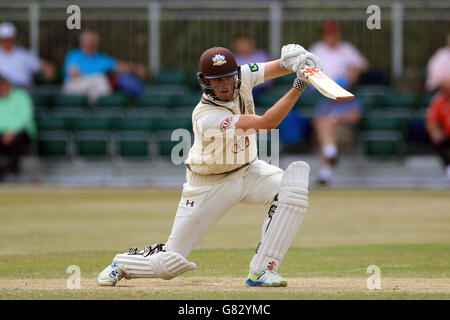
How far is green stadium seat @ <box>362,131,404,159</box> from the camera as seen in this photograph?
1584cm

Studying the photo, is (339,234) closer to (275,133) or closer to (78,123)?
(275,133)

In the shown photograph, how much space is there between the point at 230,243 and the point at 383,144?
6.33 meters

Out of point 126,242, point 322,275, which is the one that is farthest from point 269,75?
point 126,242

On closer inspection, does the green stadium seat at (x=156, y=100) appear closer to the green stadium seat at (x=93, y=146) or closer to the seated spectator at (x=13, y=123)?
the green stadium seat at (x=93, y=146)

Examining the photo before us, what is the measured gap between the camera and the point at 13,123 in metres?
15.9

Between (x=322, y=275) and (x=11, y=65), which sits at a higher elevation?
(x=11, y=65)

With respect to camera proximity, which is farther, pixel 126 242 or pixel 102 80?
pixel 102 80

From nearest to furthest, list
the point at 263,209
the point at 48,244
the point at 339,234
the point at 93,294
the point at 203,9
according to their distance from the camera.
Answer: the point at 93,294 → the point at 48,244 → the point at 339,234 → the point at 263,209 → the point at 203,9

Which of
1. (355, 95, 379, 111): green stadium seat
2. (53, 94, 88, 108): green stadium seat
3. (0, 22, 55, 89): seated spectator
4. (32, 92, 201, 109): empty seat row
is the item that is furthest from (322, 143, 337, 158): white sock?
(0, 22, 55, 89): seated spectator

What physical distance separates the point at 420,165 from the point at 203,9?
551cm

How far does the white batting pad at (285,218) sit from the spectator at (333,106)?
897 centimetres

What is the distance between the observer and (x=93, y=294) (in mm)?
6129

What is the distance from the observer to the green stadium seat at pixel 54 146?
16391mm
